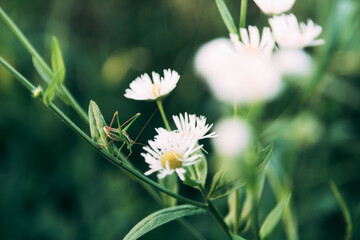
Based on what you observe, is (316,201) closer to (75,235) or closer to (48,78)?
(75,235)

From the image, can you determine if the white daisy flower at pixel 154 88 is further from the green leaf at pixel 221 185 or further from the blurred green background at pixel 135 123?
the blurred green background at pixel 135 123

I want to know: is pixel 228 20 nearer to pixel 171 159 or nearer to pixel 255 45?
pixel 255 45

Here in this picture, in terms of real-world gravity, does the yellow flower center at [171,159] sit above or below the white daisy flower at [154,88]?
below

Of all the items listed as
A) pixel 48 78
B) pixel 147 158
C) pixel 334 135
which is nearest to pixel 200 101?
pixel 334 135

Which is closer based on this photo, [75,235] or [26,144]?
[75,235]

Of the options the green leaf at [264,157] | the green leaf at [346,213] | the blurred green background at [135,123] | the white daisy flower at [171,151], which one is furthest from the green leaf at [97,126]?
the blurred green background at [135,123]
